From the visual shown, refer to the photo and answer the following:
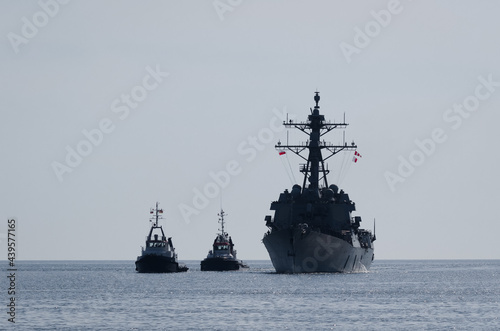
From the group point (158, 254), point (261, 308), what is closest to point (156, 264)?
point (158, 254)

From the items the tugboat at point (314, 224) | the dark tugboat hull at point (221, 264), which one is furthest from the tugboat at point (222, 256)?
the tugboat at point (314, 224)

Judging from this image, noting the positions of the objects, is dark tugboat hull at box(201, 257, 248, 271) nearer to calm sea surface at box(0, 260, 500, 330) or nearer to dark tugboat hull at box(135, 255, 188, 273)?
dark tugboat hull at box(135, 255, 188, 273)

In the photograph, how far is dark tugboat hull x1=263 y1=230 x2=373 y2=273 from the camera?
345 feet

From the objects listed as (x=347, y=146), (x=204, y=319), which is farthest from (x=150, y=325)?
(x=347, y=146)

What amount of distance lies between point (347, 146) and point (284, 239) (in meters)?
18.8

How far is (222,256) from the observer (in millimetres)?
150125

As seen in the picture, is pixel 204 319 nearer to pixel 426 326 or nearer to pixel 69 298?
pixel 426 326

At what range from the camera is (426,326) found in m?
59.0

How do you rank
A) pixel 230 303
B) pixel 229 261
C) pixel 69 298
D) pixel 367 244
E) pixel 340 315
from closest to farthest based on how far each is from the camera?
pixel 340 315 → pixel 230 303 → pixel 69 298 → pixel 367 244 → pixel 229 261

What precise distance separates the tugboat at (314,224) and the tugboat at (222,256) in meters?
29.0

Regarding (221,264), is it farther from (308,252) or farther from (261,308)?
(261,308)

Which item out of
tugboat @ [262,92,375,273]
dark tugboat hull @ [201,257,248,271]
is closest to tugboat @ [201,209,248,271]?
dark tugboat hull @ [201,257,248,271]

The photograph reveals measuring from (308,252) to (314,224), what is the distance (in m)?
4.76

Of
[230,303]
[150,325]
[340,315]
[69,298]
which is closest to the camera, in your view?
[150,325]
